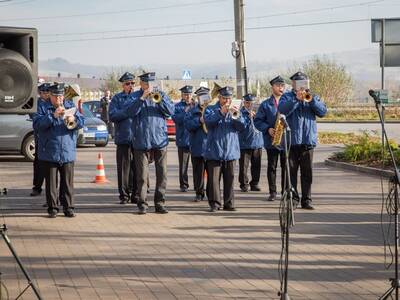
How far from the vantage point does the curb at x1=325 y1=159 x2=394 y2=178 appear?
19.1 metres

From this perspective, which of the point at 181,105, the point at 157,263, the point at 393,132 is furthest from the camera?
the point at 393,132

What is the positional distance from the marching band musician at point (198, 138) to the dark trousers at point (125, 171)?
3.58ft

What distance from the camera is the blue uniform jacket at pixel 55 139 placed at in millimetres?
13008

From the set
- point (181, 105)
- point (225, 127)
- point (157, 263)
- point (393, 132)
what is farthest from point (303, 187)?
point (393, 132)

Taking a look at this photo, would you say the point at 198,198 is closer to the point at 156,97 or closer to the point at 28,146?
the point at 156,97

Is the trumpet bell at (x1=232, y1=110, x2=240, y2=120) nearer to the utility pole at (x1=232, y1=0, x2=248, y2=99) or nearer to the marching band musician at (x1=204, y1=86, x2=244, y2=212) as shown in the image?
the marching band musician at (x1=204, y1=86, x2=244, y2=212)

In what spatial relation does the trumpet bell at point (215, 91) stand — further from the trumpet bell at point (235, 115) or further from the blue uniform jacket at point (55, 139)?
the blue uniform jacket at point (55, 139)

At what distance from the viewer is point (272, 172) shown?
50.1ft

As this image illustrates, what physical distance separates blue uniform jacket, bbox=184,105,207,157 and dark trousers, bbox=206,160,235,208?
3.56 ft

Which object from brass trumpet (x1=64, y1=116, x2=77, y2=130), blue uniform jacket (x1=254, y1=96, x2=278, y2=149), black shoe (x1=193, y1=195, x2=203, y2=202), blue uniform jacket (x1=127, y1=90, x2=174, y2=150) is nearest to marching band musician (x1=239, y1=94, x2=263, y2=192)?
black shoe (x1=193, y1=195, x2=203, y2=202)

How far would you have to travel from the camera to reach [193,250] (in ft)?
33.6

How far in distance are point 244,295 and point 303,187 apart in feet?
19.7

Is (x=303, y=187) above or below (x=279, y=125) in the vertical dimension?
below

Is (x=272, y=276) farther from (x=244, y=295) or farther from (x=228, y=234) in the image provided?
(x=228, y=234)
